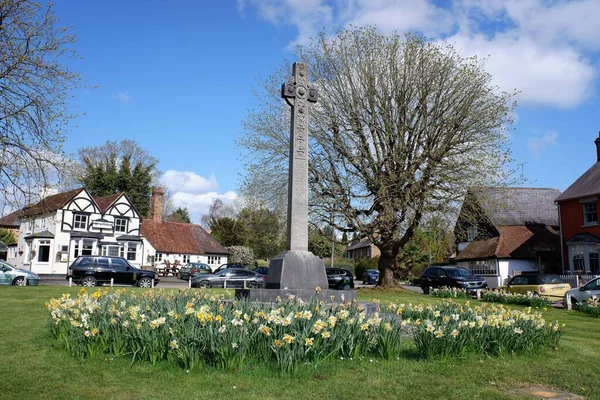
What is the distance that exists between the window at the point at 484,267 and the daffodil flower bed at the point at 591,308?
73.8 ft

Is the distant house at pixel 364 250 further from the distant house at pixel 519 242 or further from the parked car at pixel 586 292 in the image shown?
the parked car at pixel 586 292

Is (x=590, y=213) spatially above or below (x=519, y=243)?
above

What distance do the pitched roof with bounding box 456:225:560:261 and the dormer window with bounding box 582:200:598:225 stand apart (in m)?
4.09

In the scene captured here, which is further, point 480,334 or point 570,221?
point 570,221

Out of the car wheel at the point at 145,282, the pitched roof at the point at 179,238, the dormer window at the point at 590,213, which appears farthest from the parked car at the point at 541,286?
the pitched roof at the point at 179,238

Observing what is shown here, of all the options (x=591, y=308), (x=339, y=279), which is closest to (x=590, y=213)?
(x=339, y=279)

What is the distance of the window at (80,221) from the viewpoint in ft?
145

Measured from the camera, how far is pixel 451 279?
25875 millimetres

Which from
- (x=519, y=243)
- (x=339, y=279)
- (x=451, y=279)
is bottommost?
(x=339, y=279)

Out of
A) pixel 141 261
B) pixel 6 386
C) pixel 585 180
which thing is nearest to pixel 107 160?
pixel 141 261

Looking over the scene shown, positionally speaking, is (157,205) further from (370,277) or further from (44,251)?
(370,277)

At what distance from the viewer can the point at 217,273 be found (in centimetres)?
3041

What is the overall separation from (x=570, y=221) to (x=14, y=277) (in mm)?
35330

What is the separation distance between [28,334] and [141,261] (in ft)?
131
